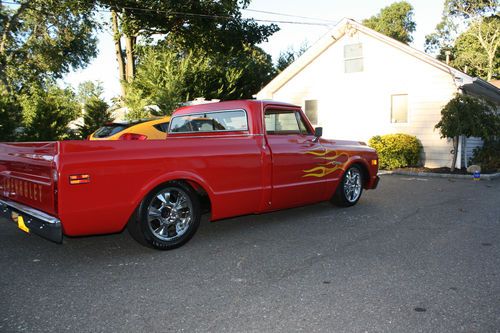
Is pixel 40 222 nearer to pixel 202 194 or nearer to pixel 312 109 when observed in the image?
pixel 202 194

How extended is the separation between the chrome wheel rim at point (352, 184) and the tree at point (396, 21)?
54791 millimetres

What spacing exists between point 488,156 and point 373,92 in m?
4.37

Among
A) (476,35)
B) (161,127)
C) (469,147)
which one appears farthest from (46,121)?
(476,35)

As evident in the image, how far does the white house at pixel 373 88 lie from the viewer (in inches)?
540

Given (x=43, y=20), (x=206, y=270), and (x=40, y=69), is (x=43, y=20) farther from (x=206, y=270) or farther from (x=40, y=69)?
(x=206, y=270)

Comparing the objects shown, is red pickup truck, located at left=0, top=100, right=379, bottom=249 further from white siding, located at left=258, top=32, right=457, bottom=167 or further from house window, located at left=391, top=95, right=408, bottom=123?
house window, located at left=391, top=95, right=408, bottom=123

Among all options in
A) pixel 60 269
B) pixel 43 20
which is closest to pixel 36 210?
pixel 60 269

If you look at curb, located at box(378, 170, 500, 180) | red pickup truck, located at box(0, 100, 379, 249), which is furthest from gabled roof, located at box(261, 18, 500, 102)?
red pickup truck, located at box(0, 100, 379, 249)

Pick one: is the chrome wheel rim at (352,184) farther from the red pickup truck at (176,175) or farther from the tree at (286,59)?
the tree at (286,59)

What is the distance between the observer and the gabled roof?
1294cm

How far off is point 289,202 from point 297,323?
9.88 feet

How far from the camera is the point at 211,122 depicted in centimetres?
590

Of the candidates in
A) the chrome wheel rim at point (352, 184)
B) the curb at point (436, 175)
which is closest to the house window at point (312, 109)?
the curb at point (436, 175)

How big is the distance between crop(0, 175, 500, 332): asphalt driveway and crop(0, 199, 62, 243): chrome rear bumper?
14.6 inches
